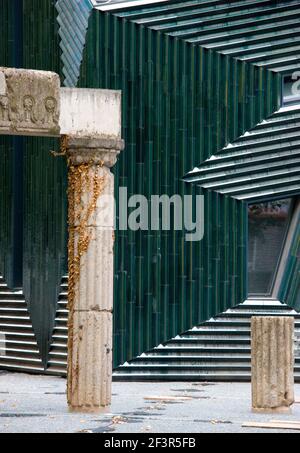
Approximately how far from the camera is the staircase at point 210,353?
2539 centimetres

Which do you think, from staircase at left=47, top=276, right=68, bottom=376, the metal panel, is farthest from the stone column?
staircase at left=47, top=276, right=68, bottom=376

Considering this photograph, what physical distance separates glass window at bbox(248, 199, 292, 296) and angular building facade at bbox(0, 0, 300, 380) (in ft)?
0.10

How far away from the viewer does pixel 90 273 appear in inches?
715

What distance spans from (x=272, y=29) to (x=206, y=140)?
234 centimetres

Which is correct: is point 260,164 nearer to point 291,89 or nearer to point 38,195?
point 291,89

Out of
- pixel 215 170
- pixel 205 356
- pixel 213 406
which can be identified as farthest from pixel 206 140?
pixel 213 406

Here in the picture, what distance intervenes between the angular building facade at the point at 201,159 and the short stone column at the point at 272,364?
21.2ft

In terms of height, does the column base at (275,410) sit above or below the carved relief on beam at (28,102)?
below

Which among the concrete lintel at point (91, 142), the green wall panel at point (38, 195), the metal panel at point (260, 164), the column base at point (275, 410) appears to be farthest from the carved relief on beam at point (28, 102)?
the green wall panel at point (38, 195)

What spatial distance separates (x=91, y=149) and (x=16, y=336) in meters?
11.4

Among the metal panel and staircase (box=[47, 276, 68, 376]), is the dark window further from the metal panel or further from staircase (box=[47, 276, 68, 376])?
staircase (box=[47, 276, 68, 376])

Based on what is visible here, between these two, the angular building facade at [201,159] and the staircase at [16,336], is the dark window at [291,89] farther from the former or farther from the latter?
the staircase at [16,336]

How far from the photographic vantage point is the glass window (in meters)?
25.6
